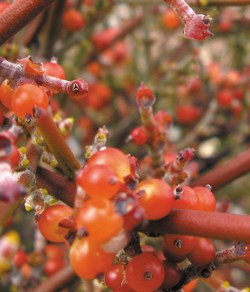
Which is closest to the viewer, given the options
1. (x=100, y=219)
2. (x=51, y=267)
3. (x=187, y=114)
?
(x=100, y=219)

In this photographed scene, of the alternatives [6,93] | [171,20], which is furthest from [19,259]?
[171,20]

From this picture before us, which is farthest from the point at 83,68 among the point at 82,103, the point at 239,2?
the point at 239,2

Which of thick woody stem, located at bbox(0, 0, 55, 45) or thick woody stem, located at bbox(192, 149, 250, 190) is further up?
thick woody stem, located at bbox(0, 0, 55, 45)

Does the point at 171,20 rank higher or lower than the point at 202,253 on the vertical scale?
lower

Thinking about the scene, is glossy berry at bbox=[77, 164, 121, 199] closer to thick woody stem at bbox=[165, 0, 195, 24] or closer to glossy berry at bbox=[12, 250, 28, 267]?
thick woody stem at bbox=[165, 0, 195, 24]

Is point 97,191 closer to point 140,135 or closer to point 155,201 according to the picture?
point 155,201

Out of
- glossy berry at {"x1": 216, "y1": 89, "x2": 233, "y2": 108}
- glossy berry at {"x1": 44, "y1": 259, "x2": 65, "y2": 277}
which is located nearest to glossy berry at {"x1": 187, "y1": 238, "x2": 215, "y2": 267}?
glossy berry at {"x1": 44, "y1": 259, "x2": 65, "y2": 277}

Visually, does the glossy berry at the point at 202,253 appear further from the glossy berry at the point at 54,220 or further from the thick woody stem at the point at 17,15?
the thick woody stem at the point at 17,15
